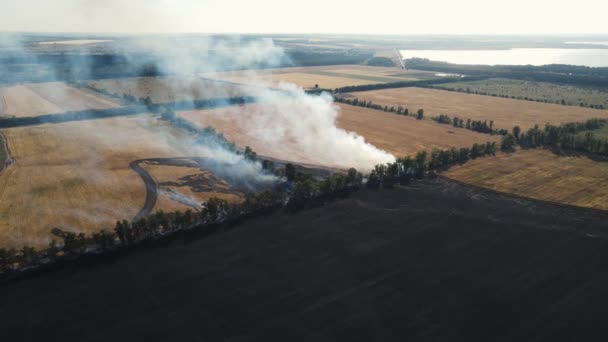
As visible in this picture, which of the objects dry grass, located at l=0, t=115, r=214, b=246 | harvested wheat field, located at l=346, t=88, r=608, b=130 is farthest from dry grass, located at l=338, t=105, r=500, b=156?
dry grass, located at l=0, t=115, r=214, b=246

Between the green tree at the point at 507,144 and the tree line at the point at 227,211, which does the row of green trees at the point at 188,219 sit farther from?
the green tree at the point at 507,144

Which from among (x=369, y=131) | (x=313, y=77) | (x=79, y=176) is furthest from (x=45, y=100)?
(x=313, y=77)

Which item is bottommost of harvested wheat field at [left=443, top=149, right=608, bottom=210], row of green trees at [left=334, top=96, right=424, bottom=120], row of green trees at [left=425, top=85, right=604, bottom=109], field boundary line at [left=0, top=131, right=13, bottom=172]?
field boundary line at [left=0, top=131, right=13, bottom=172]

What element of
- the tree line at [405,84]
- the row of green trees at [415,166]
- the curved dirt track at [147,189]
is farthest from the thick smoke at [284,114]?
the curved dirt track at [147,189]

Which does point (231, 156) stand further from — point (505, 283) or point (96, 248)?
point (505, 283)

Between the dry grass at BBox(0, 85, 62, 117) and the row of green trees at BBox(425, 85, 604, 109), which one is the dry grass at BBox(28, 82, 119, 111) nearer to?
the dry grass at BBox(0, 85, 62, 117)

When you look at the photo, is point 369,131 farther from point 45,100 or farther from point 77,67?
point 77,67
